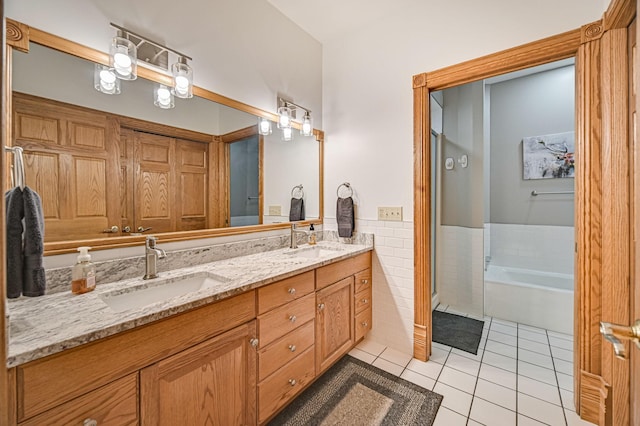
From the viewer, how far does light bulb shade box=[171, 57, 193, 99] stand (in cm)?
151

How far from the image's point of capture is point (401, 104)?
2.16m

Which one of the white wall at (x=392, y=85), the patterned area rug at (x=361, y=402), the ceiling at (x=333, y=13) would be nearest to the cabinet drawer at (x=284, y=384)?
the patterned area rug at (x=361, y=402)

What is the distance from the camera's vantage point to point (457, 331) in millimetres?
2525

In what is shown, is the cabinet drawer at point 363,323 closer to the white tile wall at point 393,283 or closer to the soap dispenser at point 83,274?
the white tile wall at point 393,283

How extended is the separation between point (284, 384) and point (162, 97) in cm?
172

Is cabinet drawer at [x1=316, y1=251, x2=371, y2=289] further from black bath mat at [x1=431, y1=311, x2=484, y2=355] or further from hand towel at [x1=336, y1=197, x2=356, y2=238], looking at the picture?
black bath mat at [x1=431, y1=311, x2=484, y2=355]

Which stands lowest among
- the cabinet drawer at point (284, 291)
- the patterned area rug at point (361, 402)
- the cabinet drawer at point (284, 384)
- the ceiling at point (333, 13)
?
the patterned area rug at point (361, 402)

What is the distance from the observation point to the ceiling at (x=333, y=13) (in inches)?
82.8

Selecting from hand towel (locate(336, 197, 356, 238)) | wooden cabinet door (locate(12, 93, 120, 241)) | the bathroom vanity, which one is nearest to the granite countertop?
the bathroom vanity

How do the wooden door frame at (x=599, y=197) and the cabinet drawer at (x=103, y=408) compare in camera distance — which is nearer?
the cabinet drawer at (x=103, y=408)

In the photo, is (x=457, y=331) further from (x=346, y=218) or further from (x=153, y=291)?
(x=153, y=291)

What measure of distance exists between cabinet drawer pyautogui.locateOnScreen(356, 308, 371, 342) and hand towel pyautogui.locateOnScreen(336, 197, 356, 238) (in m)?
0.66

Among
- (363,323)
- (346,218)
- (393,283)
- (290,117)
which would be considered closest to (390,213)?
(346,218)

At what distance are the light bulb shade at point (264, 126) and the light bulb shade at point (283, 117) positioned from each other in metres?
0.10
